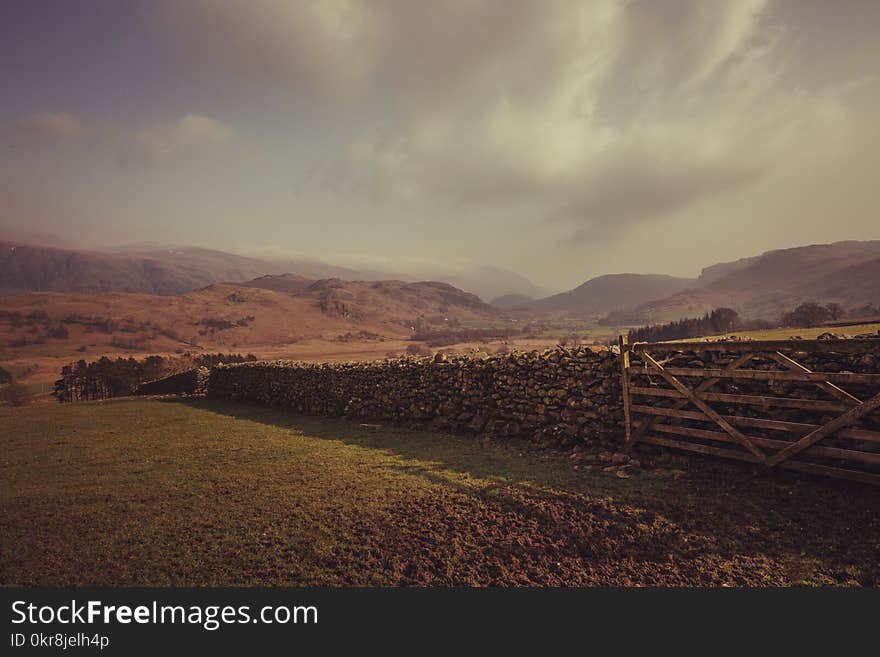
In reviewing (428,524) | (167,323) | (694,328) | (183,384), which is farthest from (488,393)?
(167,323)

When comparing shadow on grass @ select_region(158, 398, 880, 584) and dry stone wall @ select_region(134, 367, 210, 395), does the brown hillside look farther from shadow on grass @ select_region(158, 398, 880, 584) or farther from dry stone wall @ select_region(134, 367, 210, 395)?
shadow on grass @ select_region(158, 398, 880, 584)

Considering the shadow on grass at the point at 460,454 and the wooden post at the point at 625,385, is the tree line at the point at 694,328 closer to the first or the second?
the wooden post at the point at 625,385

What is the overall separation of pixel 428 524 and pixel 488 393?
22.3ft

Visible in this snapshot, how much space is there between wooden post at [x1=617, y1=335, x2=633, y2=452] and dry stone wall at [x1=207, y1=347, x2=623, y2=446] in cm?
34

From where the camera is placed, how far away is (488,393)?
41.3 feet

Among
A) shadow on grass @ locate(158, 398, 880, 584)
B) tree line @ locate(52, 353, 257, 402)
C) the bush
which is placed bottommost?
tree line @ locate(52, 353, 257, 402)

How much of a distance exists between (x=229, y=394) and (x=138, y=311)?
137m

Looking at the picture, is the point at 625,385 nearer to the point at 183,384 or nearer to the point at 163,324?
the point at 183,384

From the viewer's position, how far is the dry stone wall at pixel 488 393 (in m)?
10.2

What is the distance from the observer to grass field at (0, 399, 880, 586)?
4871 mm

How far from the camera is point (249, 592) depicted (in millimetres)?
4562

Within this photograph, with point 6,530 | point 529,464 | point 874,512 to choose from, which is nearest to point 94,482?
point 6,530

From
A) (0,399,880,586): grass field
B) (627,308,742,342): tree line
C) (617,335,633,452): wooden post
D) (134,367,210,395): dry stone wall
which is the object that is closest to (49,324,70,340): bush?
(134,367,210,395): dry stone wall

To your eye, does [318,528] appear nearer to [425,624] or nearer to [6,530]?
[425,624]
